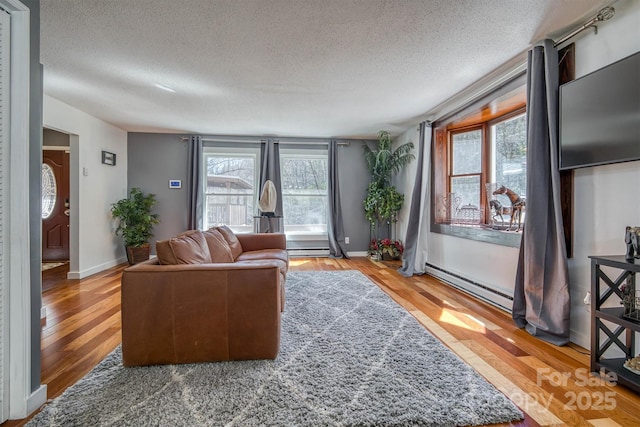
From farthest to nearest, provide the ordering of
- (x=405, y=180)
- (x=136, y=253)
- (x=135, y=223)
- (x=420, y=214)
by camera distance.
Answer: (x=405, y=180) → (x=135, y=223) → (x=136, y=253) → (x=420, y=214)

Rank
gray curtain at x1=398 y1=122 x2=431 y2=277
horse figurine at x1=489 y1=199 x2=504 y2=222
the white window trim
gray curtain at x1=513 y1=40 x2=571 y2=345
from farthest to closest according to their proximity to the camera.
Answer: gray curtain at x1=398 y1=122 x2=431 y2=277, horse figurine at x1=489 y1=199 x2=504 y2=222, gray curtain at x1=513 y1=40 x2=571 y2=345, the white window trim

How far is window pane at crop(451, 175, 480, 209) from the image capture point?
391cm

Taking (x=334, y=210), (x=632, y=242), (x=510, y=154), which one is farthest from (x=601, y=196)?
(x=334, y=210)

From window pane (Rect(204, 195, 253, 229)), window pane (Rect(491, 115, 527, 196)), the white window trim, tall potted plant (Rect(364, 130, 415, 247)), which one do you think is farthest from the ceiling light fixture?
window pane (Rect(491, 115, 527, 196))

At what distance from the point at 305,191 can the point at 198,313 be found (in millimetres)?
4168

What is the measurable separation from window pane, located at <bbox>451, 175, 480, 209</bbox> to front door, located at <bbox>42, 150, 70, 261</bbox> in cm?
671

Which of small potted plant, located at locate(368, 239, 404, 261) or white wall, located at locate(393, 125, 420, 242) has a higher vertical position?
white wall, located at locate(393, 125, 420, 242)

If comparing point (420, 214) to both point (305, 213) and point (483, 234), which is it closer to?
point (483, 234)

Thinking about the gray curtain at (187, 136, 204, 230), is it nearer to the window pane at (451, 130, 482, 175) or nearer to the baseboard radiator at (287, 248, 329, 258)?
the baseboard radiator at (287, 248, 329, 258)

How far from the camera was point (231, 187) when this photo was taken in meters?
5.66

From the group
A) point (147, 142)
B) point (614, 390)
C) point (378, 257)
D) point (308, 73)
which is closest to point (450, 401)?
point (614, 390)

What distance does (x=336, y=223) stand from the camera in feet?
18.7

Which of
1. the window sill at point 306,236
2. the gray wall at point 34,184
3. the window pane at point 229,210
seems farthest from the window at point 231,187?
the gray wall at point 34,184

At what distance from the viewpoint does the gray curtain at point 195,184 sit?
5344 millimetres
